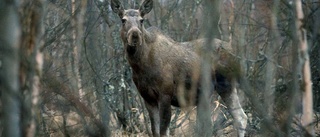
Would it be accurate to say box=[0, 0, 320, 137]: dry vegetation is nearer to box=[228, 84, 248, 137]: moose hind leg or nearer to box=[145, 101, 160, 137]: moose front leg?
box=[228, 84, 248, 137]: moose hind leg

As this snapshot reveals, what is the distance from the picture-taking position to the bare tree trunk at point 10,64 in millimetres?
3233

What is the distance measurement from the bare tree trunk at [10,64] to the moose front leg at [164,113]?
8400 mm

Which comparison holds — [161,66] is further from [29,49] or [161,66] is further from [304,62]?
[29,49]

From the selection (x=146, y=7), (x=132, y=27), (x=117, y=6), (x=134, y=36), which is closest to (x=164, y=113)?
(x=134, y=36)

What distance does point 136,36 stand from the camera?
440 inches

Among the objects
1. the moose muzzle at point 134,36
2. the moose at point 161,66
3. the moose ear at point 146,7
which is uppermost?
the moose ear at point 146,7

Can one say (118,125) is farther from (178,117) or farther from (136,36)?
(136,36)

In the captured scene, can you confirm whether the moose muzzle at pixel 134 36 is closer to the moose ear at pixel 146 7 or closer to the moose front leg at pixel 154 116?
the moose ear at pixel 146 7

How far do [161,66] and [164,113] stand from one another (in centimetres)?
81

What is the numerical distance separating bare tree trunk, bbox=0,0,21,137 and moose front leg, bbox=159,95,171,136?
27.6ft

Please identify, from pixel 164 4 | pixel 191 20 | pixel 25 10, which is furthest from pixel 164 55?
pixel 25 10

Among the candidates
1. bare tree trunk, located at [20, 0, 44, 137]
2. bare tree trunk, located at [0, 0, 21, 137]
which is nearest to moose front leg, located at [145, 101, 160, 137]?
bare tree trunk, located at [20, 0, 44, 137]

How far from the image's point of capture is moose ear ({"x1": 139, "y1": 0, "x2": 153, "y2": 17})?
38.8 ft

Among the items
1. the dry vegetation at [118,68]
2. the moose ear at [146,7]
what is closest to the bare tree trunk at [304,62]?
the dry vegetation at [118,68]
